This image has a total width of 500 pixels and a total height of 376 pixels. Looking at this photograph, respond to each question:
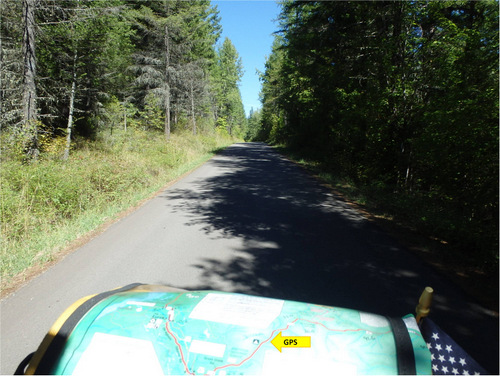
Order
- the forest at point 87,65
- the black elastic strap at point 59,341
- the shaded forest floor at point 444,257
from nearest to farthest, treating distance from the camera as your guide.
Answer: the black elastic strap at point 59,341, the shaded forest floor at point 444,257, the forest at point 87,65

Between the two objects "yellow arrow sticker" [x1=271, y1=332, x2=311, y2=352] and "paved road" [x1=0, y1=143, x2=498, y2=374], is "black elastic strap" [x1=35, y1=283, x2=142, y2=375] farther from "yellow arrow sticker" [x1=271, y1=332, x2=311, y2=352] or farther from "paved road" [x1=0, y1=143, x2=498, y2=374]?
"paved road" [x1=0, y1=143, x2=498, y2=374]

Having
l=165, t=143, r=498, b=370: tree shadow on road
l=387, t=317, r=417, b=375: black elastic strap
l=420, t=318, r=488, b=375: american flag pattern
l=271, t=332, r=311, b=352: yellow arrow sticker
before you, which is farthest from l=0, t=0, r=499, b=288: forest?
l=271, t=332, r=311, b=352: yellow arrow sticker

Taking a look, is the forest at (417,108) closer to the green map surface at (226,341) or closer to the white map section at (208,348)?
the green map surface at (226,341)

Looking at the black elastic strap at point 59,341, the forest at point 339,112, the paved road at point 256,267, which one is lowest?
the paved road at point 256,267

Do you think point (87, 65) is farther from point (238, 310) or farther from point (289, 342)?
point (289, 342)

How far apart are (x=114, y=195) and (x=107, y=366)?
7748mm

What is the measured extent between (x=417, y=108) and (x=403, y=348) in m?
8.17

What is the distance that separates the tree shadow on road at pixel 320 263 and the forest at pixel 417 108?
109 cm

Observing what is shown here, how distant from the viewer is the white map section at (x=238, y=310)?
1.74 metres

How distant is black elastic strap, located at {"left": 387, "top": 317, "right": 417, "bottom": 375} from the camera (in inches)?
56.8

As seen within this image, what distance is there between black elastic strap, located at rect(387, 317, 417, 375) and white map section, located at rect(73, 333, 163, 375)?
129 cm

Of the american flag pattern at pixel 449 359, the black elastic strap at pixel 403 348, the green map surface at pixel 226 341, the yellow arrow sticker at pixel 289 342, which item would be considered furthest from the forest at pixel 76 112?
the american flag pattern at pixel 449 359

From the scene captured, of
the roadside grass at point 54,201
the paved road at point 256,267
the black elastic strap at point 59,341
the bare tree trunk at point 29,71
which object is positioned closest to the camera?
the black elastic strap at point 59,341

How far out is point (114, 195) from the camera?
8.46 meters
